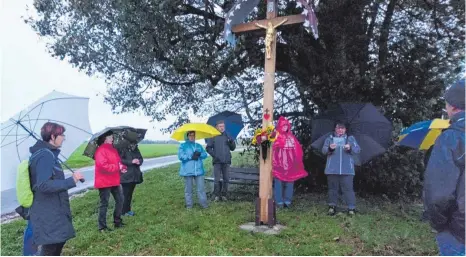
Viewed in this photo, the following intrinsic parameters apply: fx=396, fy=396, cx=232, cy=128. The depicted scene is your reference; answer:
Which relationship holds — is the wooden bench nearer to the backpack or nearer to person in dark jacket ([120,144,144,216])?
person in dark jacket ([120,144,144,216])

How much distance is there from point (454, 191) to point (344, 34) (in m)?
6.72

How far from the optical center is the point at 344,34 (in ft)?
29.7

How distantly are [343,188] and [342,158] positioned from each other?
616 millimetres

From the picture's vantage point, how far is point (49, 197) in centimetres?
418

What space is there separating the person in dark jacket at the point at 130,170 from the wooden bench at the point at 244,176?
2508mm

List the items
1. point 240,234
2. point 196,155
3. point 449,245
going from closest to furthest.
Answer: point 449,245
point 240,234
point 196,155

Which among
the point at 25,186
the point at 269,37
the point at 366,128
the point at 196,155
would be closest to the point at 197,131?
the point at 196,155

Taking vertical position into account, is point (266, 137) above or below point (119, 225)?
above

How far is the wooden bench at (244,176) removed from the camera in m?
9.87

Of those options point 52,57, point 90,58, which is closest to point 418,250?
point 90,58

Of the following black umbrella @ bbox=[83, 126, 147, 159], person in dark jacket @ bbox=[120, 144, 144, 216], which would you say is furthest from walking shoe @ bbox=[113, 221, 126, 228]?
black umbrella @ bbox=[83, 126, 147, 159]

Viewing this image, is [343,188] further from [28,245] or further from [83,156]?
[28,245]

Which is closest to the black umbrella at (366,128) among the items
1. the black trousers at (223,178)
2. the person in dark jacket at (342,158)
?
the person in dark jacket at (342,158)

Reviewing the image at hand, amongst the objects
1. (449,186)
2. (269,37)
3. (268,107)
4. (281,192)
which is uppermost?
(269,37)
